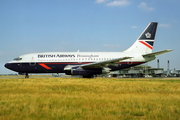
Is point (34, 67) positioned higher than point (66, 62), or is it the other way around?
point (66, 62)

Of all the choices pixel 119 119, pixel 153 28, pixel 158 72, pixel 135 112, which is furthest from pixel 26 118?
pixel 158 72

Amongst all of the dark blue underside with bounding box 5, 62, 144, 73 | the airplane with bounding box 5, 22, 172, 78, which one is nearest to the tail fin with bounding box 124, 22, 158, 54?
the airplane with bounding box 5, 22, 172, 78

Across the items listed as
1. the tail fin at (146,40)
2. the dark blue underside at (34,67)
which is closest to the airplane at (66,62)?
the dark blue underside at (34,67)

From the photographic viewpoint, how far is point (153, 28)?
30297mm

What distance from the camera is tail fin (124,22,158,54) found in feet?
99.1

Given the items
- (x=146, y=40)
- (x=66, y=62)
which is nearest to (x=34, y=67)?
(x=66, y=62)

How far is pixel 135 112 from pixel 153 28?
26.8 metres

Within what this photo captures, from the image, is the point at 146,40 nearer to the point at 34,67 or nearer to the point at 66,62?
the point at 66,62

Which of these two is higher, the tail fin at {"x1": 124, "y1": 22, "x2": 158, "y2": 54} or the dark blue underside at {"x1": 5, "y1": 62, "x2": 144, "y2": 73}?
the tail fin at {"x1": 124, "y1": 22, "x2": 158, "y2": 54}

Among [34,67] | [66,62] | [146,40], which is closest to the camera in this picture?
[34,67]

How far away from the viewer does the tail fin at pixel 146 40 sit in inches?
1190

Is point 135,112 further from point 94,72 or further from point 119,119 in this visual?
point 94,72

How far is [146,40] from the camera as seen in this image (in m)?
30.3

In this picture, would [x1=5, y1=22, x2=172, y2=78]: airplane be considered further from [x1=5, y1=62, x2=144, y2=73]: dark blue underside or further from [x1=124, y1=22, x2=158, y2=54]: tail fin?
[x1=124, y1=22, x2=158, y2=54]: tail fin
